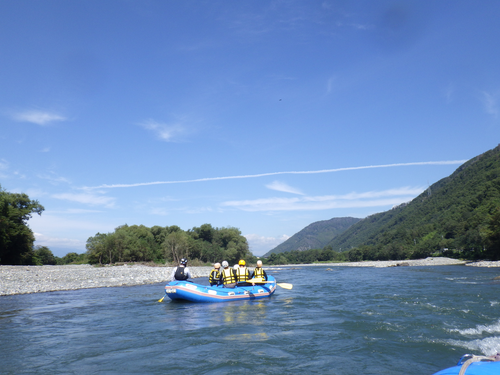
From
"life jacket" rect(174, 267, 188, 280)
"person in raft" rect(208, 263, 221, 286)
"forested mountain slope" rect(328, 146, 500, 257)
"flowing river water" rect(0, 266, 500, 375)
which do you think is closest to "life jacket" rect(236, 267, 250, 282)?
"person in raft" rect(208, 263, 221, 286)

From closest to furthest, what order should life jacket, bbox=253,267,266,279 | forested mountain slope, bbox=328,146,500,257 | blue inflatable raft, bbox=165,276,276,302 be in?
blue inflatable raft, bbox=165,276,276,302 < life jacket, bbox=253,267,266,279 < forested mountain slope, bbox=328,146,500,257

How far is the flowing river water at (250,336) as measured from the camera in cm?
667

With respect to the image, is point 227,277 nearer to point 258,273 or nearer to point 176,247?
point 258,273

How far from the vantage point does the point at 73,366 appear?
673 centimetres

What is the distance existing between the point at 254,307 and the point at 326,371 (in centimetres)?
822

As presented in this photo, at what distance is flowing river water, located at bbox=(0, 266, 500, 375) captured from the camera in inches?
263

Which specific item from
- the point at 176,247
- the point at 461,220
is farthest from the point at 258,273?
the point at 461,220

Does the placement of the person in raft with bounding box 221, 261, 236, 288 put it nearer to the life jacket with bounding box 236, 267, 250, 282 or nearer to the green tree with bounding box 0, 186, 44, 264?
the life jacket with bounding box 236, 267, 250, 282

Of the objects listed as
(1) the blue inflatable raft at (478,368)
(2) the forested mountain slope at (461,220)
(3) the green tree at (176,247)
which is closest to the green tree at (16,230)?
(3) the green tree at (176,247)

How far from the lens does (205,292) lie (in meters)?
15.0

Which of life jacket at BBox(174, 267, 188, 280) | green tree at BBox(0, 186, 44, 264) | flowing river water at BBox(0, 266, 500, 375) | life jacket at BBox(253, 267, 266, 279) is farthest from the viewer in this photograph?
green tree at BBox(0, 186, 44, 264)

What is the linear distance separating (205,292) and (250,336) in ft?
20.8

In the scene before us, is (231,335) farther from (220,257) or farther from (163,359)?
(220,257)

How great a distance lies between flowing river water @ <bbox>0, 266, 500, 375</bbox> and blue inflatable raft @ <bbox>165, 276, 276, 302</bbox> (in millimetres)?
466
